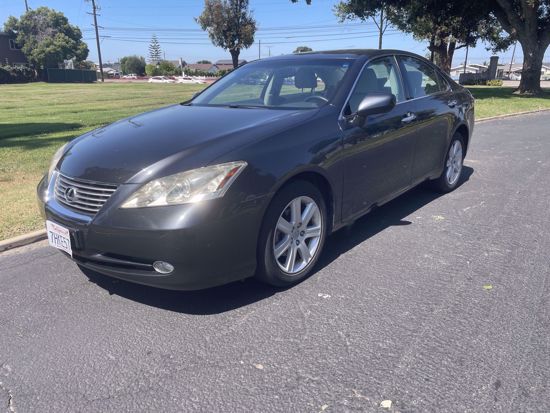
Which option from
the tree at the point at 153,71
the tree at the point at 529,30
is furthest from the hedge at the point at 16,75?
the tree at the point at 529,30

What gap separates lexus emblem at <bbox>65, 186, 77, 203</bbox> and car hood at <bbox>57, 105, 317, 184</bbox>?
0.31 feet

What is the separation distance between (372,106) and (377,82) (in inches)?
29.5

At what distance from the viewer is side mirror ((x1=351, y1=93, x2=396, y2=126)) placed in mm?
3674

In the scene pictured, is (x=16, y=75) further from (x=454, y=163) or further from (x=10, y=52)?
(x=454, y=163)

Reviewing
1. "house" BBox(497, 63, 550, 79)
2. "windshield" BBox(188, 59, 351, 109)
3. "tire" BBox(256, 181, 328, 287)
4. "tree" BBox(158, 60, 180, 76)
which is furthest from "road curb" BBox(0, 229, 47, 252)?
"tree" BBox(158, 60, 180, 76)

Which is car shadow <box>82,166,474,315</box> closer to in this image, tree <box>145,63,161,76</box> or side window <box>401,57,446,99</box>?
side window <box>401,57,446,99</box>

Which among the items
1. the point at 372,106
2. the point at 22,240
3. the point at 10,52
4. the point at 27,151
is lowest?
the point at 22,240

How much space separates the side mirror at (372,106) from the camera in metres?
3.67

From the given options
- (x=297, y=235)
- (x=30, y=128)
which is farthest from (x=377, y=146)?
(x=30, y=128)

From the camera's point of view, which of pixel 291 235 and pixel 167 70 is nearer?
pixel 291 235

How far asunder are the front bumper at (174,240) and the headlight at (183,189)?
43mm

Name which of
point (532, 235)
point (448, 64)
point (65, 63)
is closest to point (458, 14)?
point (448, 64)

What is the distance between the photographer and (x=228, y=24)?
56.7m

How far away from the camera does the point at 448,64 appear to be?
33281mm
